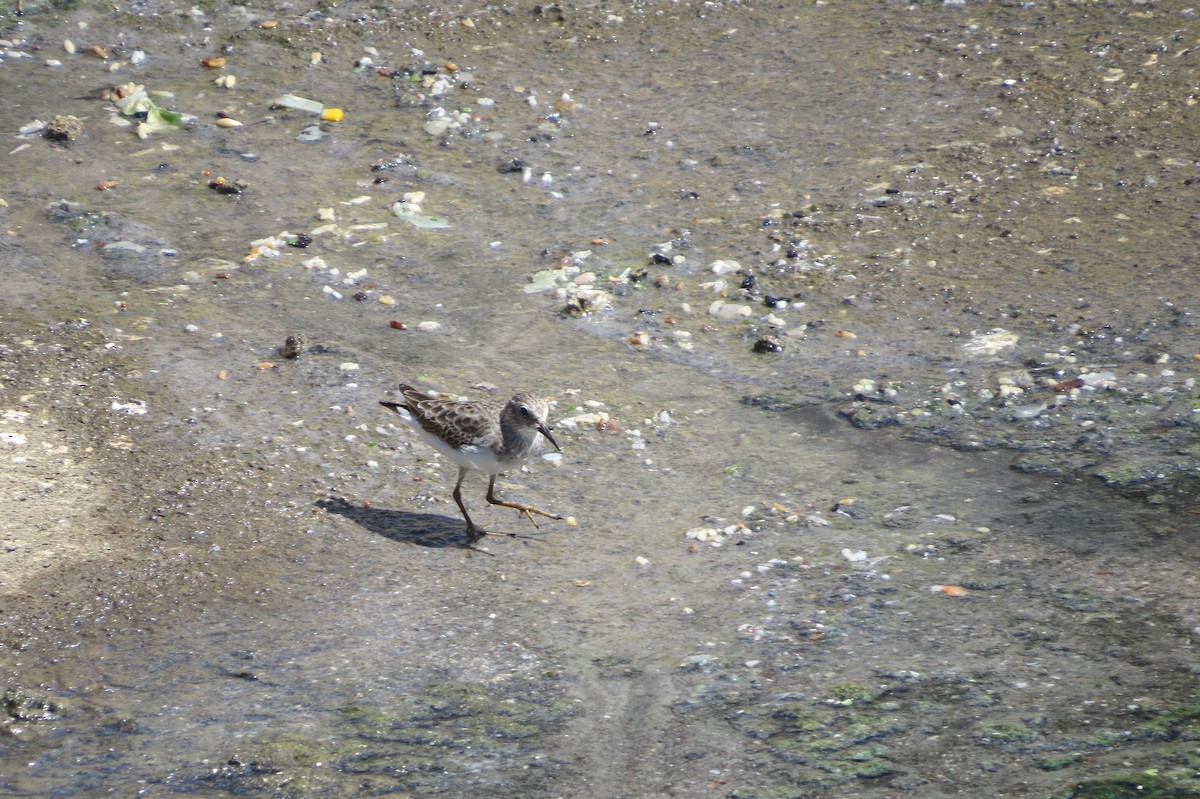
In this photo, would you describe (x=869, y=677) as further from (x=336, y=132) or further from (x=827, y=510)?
(x=336, y=132)

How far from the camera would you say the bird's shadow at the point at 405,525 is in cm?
623

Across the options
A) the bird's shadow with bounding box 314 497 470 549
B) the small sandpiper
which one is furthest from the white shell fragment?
the bird's shadow with bounding box 314 497 470 549

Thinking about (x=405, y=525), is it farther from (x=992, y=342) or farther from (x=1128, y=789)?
(x=992, y=342)

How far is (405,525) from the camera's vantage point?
6.36 meters

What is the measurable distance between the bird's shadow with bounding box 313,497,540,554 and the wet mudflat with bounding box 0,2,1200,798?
0.03 meters

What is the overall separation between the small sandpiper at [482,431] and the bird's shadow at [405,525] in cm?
9

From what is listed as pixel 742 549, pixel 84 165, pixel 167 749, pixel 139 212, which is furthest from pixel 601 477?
pixel 84 165

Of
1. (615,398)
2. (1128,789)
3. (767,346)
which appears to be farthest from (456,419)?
(1128,789)

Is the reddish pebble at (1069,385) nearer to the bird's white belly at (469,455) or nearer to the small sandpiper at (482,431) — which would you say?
the small sandpiper at (482,431)

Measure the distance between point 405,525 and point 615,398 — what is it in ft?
5.79

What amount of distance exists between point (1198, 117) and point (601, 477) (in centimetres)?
651

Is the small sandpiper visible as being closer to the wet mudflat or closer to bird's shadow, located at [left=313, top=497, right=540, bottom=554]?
bird's shadow, located at [left=313, top=497, right=540, bottom=554]

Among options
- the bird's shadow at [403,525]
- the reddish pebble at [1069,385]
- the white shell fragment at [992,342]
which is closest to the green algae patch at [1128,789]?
the bird's shadow at [403,525]

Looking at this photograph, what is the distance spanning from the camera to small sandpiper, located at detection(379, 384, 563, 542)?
20.1 feet
